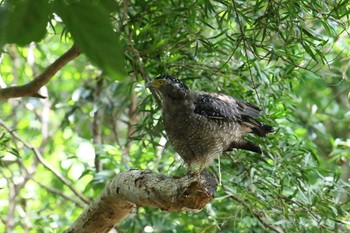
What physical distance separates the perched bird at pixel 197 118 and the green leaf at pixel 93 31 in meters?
1.72

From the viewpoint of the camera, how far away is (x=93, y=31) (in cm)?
60

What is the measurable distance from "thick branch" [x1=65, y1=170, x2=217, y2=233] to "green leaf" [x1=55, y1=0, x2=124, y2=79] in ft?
4.03

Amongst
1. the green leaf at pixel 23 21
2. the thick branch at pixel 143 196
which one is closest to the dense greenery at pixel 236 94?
the thick branch at pixel 143 196

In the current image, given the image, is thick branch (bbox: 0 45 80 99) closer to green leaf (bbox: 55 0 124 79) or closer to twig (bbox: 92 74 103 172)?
twig (bbox: 92 74 103 172)

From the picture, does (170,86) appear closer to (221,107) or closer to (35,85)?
(221,107)

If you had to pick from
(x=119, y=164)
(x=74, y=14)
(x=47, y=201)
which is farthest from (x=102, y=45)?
(x=47, y=201)

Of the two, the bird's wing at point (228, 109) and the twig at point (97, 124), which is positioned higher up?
the twig at point (97, 124)

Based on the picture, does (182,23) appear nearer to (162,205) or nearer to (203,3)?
(203,3)

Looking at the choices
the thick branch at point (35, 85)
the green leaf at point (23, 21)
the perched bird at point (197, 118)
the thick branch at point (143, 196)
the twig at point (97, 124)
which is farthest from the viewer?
the twig at point (97, 124)

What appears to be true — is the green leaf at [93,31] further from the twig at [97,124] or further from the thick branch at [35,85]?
the twig at [97,124]

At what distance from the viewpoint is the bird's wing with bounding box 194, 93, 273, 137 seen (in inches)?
91.7

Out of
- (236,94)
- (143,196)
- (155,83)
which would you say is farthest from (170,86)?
(143,196)

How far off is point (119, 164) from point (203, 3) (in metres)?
1.30

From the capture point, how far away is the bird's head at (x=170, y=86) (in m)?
2.33
